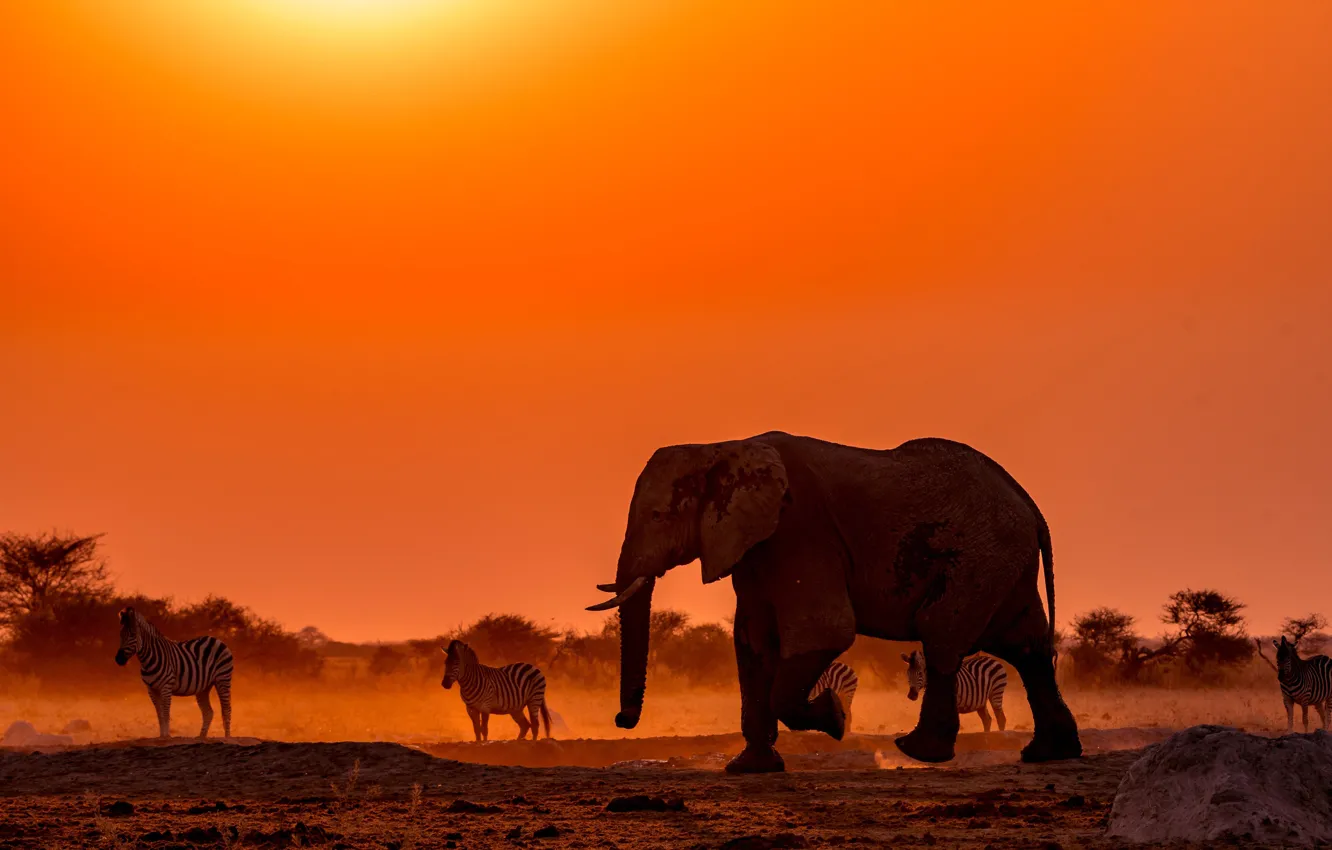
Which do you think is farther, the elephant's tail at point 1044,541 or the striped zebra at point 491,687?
the striped zebra at point 491,687

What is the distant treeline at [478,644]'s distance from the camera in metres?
44.2

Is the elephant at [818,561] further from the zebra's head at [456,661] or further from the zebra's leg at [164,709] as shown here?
the zebra's head at [456,661]

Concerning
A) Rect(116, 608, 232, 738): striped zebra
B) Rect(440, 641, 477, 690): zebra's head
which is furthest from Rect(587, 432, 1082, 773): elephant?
Rect(440, 641, 477, 690): zebra's head

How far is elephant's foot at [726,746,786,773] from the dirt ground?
11.0 inches

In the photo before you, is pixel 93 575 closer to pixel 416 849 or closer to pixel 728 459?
pixel 728 459

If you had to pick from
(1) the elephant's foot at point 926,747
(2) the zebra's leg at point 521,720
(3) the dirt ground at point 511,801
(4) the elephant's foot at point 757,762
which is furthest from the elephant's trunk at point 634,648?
(2) the zebra's leg at point 521,720

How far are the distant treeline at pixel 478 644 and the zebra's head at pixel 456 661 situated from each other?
1865cm

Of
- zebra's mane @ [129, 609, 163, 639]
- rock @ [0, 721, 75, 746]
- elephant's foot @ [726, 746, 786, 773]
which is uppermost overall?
zebra's mane @ [129, 609, 163, 639]

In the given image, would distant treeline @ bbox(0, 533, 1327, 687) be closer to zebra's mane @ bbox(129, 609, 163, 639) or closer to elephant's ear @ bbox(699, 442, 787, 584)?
zebra's mane @ bbox(129, 609, 163, 639)

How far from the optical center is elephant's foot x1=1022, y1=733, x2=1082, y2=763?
1775 centimetres

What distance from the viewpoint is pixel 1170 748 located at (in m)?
11.3

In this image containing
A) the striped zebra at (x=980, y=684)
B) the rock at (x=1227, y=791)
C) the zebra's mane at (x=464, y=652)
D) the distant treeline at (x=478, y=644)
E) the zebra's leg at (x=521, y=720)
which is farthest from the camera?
the distant treeline at (x=478, y=644)

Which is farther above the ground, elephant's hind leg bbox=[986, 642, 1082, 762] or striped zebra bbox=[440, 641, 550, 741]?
striped zebra bbox=[440, 641, 550, 741]

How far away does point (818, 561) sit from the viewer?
16.7m
